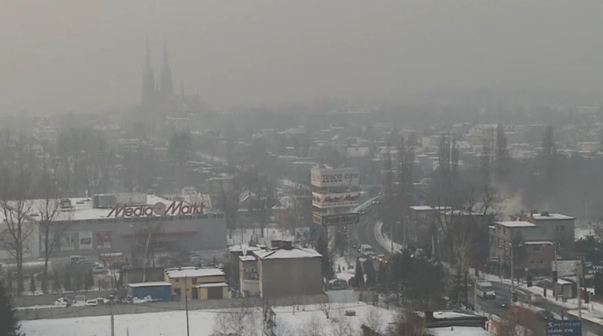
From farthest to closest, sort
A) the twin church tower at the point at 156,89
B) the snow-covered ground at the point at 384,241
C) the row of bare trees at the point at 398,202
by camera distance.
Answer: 1. the twin church tower at the point at 156,89
2. the row of bare trees at the point at 398,202
3. the snow-covered ground at the point at 384,241

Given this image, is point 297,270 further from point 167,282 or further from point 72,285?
point 72,285

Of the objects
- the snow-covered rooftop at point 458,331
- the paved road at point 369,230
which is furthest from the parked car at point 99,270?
the snow-covered rooftop at point 458,331

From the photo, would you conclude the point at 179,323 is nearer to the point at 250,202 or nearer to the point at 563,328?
the point at 563,328

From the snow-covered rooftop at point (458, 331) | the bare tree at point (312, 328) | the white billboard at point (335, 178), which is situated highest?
the white billboard at point (335, 178)

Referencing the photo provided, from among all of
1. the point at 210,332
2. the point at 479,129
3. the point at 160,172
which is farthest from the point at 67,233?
the point at 479,129

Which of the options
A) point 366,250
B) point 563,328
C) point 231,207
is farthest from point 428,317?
point 231,207

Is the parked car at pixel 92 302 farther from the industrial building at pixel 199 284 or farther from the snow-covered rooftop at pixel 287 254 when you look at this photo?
the snow-covered rooftop at pixel 287 254
